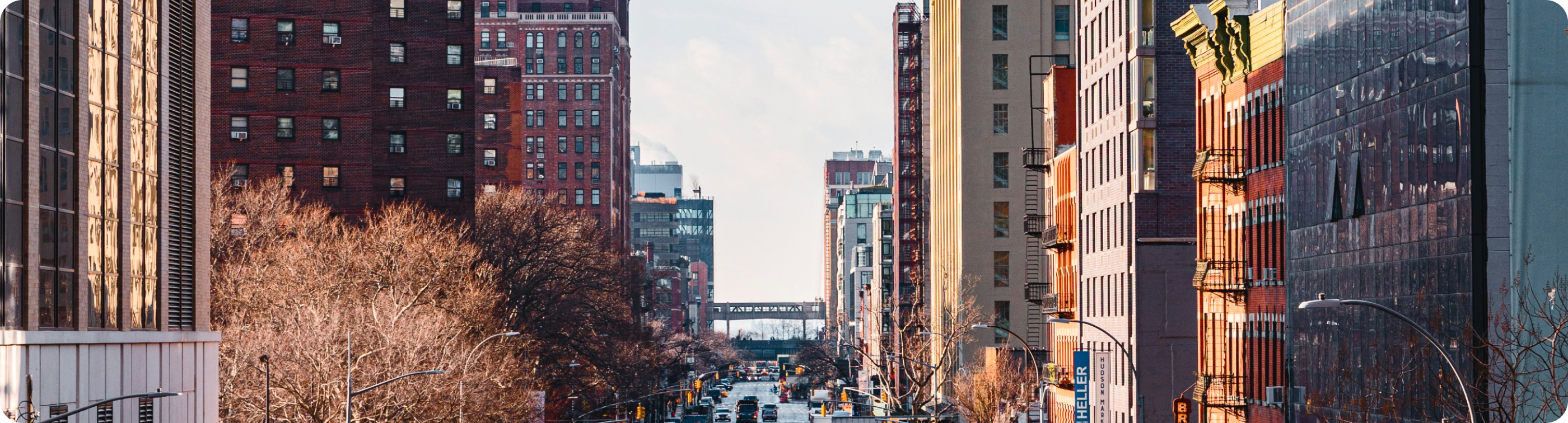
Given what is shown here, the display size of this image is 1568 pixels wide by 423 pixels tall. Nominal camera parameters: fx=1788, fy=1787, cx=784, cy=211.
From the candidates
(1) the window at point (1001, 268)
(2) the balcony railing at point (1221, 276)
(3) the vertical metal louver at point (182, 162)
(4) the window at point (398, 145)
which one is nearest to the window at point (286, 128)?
(4) the window at point (398, 145)

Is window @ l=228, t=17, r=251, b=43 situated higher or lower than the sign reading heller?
higher

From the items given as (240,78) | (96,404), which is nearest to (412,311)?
(96,404)

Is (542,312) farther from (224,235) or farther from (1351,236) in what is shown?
(1351,236)

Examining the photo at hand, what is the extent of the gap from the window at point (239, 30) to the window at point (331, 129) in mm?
6490

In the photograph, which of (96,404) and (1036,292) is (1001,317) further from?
(96,404)

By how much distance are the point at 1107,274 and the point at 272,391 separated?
37.4 metres

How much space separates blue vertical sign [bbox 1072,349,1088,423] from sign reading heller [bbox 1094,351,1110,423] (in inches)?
33.6

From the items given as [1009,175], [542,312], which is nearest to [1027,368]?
[1009,175]

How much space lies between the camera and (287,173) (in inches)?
4173

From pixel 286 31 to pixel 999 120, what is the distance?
144 ft

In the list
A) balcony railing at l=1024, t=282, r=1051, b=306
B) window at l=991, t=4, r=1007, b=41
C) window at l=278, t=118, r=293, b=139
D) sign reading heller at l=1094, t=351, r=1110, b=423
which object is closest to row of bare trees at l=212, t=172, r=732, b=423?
window at l=278, t=118, r=293, b=139

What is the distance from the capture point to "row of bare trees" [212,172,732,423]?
199 feet

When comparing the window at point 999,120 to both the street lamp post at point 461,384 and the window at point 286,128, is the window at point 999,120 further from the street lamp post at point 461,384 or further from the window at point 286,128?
the street lamp post at point 461,384

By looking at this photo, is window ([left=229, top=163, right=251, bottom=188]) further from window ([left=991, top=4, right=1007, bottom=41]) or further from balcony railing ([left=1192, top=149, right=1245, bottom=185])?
balcony railing ([left=1192, top=149, right=1245, bottom=185])
